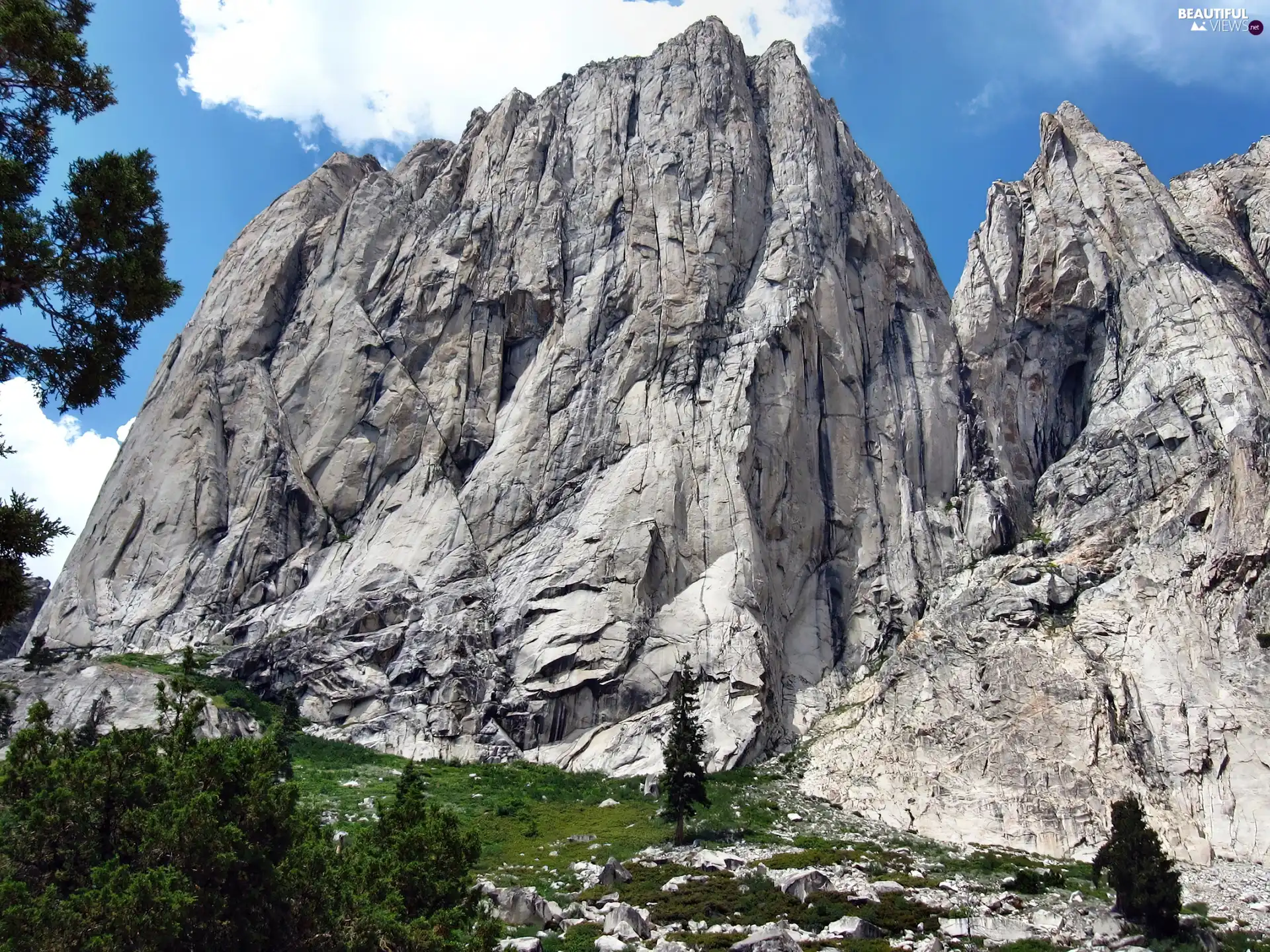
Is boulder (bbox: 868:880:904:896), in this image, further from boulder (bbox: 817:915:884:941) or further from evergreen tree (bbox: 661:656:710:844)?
evergreen tree (bbox: 661:656:710:844)

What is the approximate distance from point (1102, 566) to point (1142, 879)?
33.0 m

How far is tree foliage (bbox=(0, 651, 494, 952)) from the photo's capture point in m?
18.0

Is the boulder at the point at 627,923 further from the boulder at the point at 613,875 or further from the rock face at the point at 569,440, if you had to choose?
the rock face at the point at 569,440

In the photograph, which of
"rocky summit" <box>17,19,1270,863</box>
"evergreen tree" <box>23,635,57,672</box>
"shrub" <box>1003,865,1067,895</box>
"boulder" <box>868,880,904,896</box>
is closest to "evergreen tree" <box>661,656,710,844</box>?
"boulder" <box>868,880,904,896</box>

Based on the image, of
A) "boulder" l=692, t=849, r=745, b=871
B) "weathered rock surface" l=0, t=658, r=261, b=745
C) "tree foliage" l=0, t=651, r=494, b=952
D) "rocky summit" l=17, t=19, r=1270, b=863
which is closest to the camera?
"tree foliage" l=0, t=651, r=494, b=952

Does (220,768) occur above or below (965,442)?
below

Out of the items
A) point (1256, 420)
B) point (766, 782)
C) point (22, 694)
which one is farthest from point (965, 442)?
point (22, 694)

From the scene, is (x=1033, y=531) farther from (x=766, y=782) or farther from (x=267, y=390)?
(x=267, y=390)

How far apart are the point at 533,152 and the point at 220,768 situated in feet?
301

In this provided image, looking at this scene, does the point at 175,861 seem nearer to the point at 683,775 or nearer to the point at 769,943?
the point at 769,943

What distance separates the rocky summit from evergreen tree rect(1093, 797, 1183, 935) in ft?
47.1

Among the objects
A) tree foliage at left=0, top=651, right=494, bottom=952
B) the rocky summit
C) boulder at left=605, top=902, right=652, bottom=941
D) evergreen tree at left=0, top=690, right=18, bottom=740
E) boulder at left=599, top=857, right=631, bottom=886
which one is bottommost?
boulder at left=605, top=902, right=652, bottom=941

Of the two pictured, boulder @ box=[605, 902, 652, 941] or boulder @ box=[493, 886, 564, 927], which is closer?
boulder @ box=[605, 902, 652, 941]

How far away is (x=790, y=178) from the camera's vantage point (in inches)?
3735
